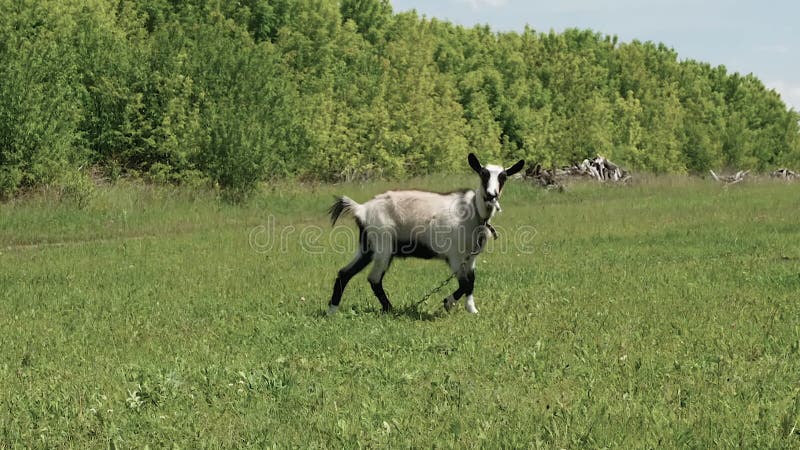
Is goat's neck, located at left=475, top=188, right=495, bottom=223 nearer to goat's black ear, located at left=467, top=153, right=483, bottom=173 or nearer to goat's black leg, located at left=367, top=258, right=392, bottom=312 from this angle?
goat's black ear, located at left=467, top=153, right=483, bottom=173

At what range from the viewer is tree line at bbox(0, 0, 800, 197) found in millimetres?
33094

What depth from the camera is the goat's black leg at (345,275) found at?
424 inches

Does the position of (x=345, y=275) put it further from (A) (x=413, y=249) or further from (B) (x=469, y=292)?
(B) (x=469, y=292)

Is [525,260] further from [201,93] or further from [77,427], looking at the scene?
[201,93]

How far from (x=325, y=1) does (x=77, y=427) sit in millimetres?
55792

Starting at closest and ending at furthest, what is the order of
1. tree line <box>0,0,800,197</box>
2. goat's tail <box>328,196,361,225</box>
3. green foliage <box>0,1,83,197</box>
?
1. goat's tail <box>328,196,361,225</box>
2. green foliage <box>0,1,83,197</box>
3. tree line <box>0,0,800,197</box>

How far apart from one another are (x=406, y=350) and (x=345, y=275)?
2.60 metres

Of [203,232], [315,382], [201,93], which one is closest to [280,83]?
[201,93]

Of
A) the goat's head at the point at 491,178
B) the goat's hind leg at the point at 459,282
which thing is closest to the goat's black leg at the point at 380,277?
the goat's hind leg at the point at 459,282

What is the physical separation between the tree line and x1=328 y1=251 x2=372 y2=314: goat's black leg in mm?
21692

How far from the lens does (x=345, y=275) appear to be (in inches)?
424

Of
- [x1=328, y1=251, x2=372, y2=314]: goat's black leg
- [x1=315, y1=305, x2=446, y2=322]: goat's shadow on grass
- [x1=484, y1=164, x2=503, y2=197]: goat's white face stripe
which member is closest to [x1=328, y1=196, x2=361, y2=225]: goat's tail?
[x1=328, y1=251, x2=372, y2=314]: goat's black leg

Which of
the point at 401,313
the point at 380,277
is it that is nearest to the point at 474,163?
the point at 380,277

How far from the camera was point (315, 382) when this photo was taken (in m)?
7.13
